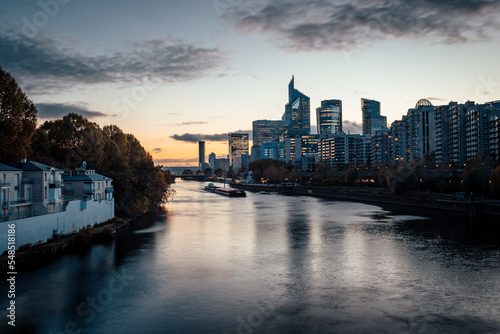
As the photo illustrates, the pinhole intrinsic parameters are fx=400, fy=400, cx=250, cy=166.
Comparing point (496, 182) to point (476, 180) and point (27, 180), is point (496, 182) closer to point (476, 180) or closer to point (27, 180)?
point (476, 180)

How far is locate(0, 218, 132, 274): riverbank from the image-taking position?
2709 centimetres

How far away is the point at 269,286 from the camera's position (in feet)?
78.0

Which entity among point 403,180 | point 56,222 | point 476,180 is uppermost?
point 476,180

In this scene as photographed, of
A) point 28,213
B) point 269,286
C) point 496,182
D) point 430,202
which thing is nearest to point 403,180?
point 430,202

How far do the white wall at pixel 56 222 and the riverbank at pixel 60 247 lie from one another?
2.04 ft

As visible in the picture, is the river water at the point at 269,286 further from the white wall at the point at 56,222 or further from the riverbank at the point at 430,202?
the riverbank at the point at 430,202

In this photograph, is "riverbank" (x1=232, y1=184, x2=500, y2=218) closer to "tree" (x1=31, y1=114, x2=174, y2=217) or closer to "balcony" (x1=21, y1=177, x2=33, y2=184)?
"tree" (x1=31, y1=114, x2=174, y2=217)

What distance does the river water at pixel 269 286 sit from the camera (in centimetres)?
1802

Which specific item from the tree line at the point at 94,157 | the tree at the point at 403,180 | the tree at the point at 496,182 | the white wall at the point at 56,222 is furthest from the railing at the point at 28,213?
the tree at the point at 403,180

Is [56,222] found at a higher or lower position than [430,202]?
higher

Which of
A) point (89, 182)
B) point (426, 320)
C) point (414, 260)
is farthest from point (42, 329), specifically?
point (89, 182)

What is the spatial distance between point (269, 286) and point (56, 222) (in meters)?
20.7

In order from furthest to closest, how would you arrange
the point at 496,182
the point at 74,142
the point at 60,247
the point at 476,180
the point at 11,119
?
the point at 476,180
the point at 496,182
the point at 74,142
the point at 11,119
the point at 60,247

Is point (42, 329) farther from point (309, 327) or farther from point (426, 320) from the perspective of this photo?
point (426, 320)
